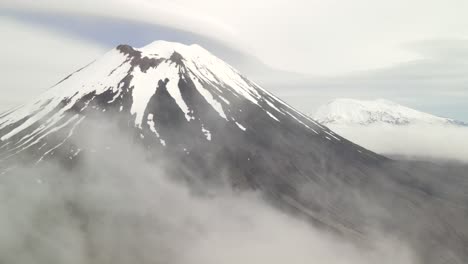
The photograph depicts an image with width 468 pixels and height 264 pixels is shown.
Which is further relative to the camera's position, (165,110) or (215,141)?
(165,110)

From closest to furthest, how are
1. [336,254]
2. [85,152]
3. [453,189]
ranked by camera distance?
[336,254] < [85,152] < [453,189]

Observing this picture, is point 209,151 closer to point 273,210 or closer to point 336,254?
point 273,210

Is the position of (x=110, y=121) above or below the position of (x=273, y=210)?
above

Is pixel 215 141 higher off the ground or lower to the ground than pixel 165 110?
lower

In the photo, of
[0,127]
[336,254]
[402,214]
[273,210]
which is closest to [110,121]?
[0,127]

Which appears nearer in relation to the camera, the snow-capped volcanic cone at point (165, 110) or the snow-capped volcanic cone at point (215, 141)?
the snow-capped volcanic cone at point (215, 141)

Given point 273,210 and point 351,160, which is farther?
point 351,160

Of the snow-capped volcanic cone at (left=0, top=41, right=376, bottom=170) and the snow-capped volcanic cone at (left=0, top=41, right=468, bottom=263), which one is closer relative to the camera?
the snow-capped volcanic cone at (left=0, top=41, right=468, bottom=263)

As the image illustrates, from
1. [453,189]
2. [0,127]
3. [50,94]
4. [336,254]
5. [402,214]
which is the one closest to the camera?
[336,254]
